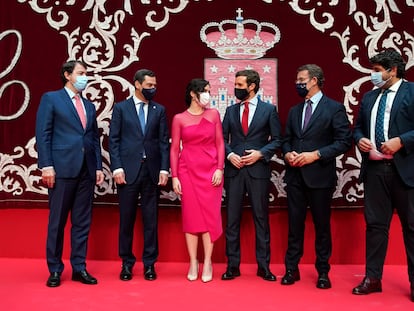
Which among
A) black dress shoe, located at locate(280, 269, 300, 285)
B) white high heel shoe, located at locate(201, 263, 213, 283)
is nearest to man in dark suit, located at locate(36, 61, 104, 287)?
white high heel shoe, located at locate(201, 263, 213, 283)

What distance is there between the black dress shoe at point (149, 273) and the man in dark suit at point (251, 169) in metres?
0.51

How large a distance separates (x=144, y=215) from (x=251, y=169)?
0.87m

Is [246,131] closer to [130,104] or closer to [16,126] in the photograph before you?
[130,104]

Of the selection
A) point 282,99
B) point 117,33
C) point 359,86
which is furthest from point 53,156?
point 359,86

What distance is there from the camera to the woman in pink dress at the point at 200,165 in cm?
356

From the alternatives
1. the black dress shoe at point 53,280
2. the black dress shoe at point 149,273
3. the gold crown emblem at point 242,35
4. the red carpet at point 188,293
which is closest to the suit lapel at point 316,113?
the gold crown emblem at point 242,35

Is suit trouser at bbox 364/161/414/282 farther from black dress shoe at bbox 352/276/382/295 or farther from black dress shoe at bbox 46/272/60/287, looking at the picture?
black dress shoe at bbox 46/272/60/287

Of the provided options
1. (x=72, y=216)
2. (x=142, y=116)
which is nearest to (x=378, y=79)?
(x=142, y=116)

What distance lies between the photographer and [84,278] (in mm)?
3488

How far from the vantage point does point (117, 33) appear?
4.20 m

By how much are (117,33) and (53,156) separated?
131cm

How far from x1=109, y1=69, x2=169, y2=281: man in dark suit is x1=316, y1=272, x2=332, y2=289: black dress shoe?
1.18 meters

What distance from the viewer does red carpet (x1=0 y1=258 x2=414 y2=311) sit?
9.89ft

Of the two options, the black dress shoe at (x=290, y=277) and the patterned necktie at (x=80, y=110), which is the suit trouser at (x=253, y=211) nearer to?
the black dress shoe at (x=290, y=277)
